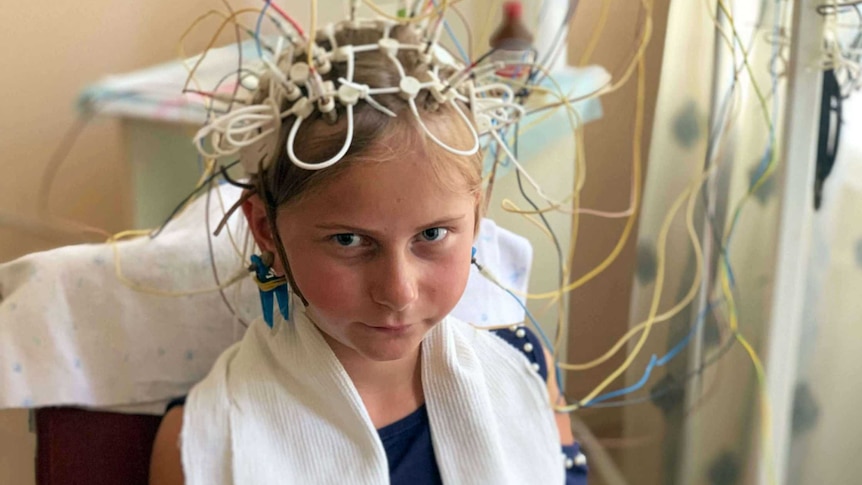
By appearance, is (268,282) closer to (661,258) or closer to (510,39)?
(510,39)

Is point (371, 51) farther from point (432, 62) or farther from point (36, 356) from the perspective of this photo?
point (36, 356)

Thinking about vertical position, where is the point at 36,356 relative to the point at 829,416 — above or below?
above

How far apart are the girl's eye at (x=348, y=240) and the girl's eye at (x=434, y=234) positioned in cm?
6

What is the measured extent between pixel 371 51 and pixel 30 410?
0.49m

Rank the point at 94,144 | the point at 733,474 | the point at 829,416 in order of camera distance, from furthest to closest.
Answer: the point at 733,474 → the point at 829,416 → the point at 94,144

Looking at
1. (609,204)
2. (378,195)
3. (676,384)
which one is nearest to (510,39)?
(378,195)

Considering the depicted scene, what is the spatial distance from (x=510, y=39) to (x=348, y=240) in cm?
36

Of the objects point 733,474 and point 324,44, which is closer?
point 324,44

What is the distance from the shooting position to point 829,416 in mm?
1084

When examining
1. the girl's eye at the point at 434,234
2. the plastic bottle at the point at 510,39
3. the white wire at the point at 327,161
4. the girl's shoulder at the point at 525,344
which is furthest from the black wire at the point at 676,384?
the white wire at the point at 327,161

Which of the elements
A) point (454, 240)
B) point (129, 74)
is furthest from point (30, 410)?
point (454, 240)

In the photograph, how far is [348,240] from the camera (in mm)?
643

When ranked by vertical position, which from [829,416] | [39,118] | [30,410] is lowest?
[829,416]

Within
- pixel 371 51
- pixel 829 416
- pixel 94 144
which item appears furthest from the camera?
pixel 829 416
